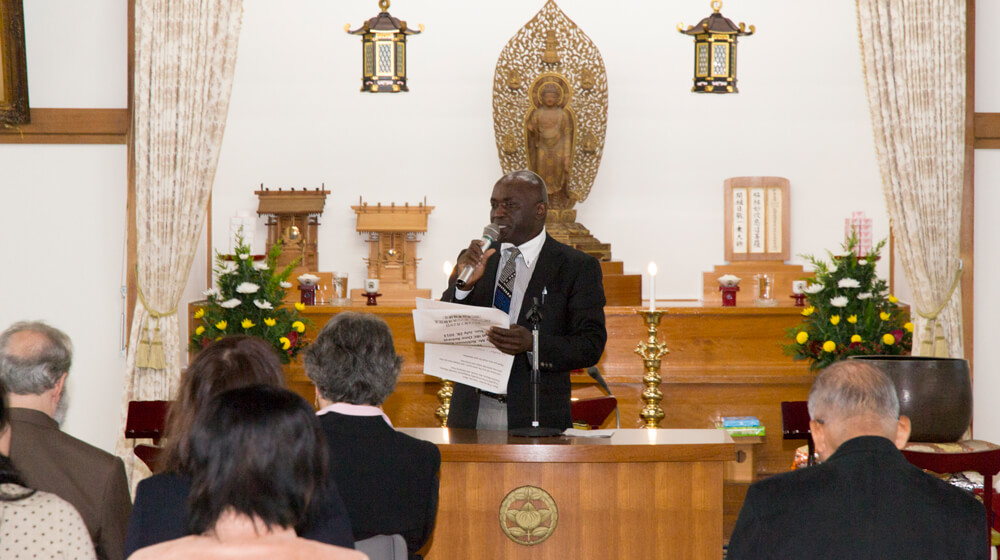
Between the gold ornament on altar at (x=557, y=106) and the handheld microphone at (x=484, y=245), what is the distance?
3.43 meters

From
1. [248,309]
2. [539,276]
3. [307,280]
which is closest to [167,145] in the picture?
[248,309]

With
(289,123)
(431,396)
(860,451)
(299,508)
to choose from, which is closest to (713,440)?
(860,451)

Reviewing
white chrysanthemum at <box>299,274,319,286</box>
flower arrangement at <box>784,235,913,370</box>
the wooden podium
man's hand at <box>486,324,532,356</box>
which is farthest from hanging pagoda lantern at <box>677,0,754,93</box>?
the wooden podium

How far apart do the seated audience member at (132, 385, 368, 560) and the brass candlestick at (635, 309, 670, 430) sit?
9.89 feet

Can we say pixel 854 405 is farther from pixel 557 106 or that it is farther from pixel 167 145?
pixel 557 106

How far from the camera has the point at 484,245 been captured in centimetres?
334

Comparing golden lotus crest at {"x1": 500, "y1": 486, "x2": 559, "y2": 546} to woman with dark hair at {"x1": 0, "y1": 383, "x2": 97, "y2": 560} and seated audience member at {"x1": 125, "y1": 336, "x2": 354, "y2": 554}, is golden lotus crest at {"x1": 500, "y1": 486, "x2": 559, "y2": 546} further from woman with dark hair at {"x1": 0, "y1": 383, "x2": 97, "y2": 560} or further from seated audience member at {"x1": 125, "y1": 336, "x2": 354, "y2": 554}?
woman with dark hair at {"x1": 0, "y1": 383, "x2": 97, "y2": 560}

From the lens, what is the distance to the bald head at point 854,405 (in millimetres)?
2133

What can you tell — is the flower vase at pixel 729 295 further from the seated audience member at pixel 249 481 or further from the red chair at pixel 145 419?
the seated audience member at pixel 249 481

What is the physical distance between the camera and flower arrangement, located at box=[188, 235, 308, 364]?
5.41 m

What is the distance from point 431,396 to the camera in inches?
237

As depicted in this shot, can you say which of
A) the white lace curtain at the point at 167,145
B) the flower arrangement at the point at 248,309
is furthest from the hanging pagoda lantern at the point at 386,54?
the flower arrangement at the point at 248,309

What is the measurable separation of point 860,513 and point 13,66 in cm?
482

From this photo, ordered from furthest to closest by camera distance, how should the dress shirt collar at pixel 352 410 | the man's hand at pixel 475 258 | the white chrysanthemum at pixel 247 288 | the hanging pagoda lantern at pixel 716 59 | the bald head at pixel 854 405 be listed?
the hanging pagoda lantern at pixel 716 59 < the white chrysanthemum at pixel 247 288 < the man's hand at pixel 475 258 < the dress shirt collar at pixel 352 410 < the bald head at pixel 854 405
